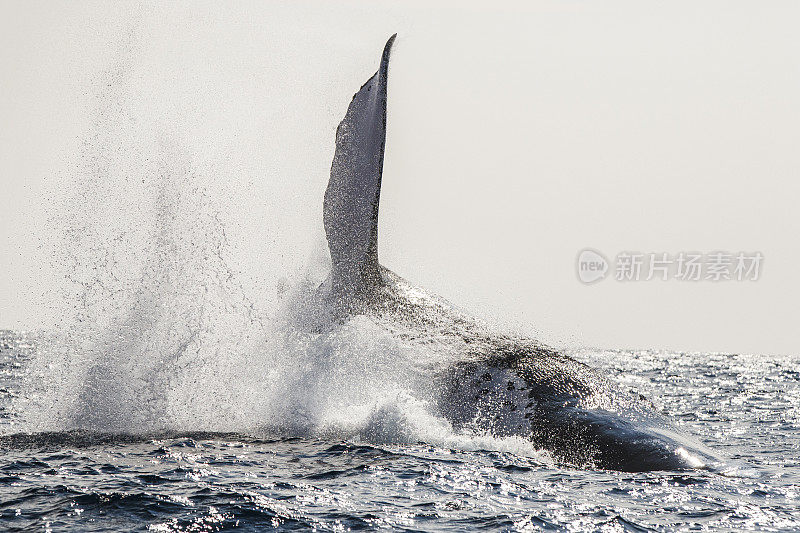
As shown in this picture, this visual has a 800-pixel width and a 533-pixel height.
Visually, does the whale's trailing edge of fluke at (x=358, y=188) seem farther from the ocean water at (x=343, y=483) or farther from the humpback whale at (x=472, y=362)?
the ocean water at (x=343, y=483)

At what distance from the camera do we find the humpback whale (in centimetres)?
1105

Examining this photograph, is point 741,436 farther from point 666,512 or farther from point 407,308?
point 666,512

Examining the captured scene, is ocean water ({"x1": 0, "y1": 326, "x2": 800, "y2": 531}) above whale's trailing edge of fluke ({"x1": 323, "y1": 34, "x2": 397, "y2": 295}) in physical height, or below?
below

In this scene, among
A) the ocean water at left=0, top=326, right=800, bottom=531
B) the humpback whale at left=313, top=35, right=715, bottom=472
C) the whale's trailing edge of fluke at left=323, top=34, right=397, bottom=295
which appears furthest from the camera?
the whale's trailing edge of fluke at left=323, top=34, right=397, bottom=295

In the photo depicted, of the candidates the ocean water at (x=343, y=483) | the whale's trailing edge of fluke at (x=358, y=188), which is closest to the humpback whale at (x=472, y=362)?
the whale's trailing edge of fluke at (x=358, y=188)

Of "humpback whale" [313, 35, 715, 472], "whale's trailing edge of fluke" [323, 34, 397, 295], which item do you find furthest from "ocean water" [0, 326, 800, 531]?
"whale's trailing edge of fluke" [323, 34, 397, 295]

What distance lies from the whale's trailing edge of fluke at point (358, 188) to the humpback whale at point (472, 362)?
0.05 feet

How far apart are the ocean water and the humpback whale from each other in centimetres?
35

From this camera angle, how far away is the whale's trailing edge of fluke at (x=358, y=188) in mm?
11875

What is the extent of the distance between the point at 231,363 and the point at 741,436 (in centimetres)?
1121

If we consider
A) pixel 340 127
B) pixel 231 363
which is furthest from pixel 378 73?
pixel 231 363

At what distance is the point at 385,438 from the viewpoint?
1197 centimetres

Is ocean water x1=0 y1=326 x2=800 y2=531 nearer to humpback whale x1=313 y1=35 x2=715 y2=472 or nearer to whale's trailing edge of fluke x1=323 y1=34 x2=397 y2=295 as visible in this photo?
humpback whale x1=313 y1=35 x2=715 y2=472

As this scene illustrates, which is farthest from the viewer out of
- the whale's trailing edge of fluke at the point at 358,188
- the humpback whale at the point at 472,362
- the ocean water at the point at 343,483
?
the whale's trailing edge of fluke at the point at 358,188
